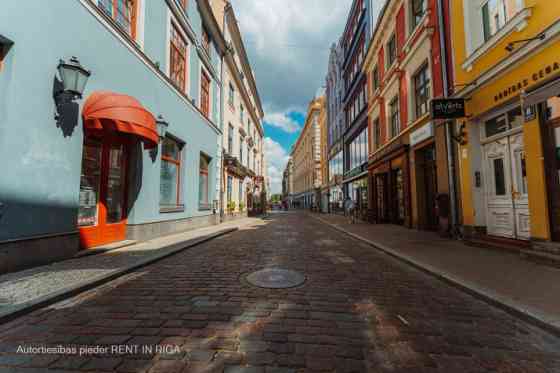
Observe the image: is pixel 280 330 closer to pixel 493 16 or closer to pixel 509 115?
pixel 509 115

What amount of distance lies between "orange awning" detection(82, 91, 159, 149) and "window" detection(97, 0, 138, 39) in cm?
266

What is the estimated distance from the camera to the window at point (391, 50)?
1319 centimetres

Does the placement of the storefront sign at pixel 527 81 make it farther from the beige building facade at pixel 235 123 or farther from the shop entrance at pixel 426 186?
the beige building facade at pixel 235 123

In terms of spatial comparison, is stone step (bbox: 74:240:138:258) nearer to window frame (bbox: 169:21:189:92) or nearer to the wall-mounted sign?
window frame (bbox: 169:21:189:92)

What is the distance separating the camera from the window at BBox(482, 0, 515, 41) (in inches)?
252

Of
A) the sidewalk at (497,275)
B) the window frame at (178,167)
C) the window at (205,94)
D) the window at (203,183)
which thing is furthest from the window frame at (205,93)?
the sidewalk at (497,275)

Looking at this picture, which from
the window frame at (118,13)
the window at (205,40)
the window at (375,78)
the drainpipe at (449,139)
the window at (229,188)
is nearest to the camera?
the window frame at (118,13)

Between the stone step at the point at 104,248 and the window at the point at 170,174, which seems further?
the window at the point at 170,174

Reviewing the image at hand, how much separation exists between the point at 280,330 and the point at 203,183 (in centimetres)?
1201

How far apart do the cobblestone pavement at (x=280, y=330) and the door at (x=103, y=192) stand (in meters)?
3.22

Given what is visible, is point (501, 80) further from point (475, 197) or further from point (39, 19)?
point (39, 19)

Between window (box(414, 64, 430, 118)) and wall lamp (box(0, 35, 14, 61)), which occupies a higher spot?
window (box(414, 64, 430, 118))

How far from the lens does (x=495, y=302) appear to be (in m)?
3.22

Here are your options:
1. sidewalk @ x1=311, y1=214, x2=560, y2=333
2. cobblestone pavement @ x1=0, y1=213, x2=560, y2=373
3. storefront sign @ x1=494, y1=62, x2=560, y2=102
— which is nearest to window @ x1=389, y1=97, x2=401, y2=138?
storefront sign @ x1=494, y1=62, x2=560, y2=102
